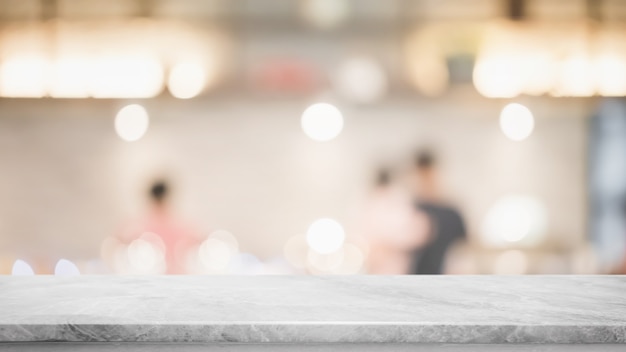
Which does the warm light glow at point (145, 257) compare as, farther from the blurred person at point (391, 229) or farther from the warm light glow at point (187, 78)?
the blurred person at point (391, 229)

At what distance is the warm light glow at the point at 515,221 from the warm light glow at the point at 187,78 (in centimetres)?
267

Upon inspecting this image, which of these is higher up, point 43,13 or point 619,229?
point 43,13

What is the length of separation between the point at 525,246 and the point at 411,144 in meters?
1.31

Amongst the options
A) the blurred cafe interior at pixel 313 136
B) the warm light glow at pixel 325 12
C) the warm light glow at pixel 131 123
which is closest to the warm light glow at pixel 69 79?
the blurred cafe interior at pixel 313 136

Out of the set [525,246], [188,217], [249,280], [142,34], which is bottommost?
[525,246]

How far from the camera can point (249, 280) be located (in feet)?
4.54

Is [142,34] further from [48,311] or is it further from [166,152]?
[48,311]

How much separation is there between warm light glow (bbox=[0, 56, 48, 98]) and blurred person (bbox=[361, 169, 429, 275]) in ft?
8.13

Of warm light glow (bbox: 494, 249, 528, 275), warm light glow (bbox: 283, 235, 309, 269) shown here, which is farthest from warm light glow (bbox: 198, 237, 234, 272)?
warm light glow (bbox: 494, 249, 528, 275)

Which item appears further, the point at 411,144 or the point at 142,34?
the point at 411,144

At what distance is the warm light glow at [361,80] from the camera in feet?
15.0

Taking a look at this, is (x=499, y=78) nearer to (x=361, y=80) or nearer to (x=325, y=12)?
(x=361, y=80)

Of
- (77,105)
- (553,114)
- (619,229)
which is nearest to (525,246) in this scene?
(619,229)

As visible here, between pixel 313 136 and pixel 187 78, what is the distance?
1.13m
